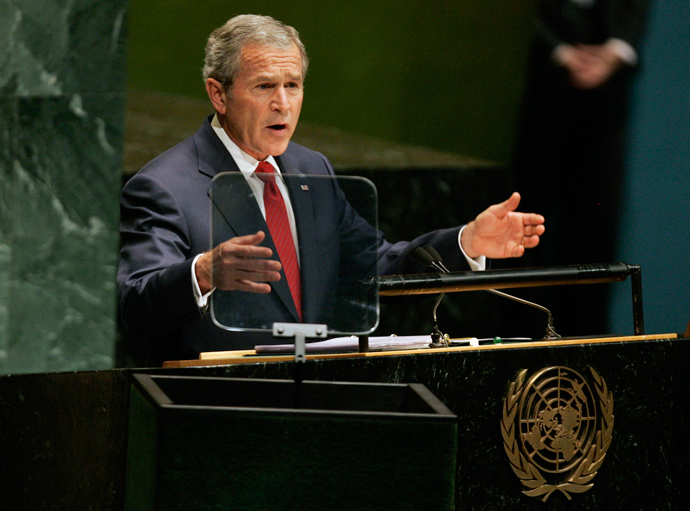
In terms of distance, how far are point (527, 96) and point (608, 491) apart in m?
2.60

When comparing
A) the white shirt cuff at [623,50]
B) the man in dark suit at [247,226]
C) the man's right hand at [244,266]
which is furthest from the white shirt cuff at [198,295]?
the white shirt cuff at [623,50]

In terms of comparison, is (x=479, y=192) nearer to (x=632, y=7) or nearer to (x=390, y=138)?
(x=390, y=138)

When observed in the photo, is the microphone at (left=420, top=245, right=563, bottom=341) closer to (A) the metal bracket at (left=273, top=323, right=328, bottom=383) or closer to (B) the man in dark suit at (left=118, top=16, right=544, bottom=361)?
(B) the man in dark suit at (left=118, top=16, right=544, bottom=361)

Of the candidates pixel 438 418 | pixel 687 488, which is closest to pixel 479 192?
pixel 687 488

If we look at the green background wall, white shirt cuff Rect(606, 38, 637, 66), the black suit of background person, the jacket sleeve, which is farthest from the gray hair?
white shirt cuff Rect(606, 38, 637, 66)

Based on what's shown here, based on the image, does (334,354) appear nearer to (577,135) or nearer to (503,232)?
(503,232)

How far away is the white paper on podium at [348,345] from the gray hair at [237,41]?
3.45ft

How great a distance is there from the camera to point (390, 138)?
388 cm

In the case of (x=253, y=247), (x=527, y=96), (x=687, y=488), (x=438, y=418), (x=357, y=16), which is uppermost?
(x=357, y=16)

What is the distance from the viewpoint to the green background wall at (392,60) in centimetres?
358

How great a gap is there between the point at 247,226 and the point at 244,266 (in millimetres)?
69

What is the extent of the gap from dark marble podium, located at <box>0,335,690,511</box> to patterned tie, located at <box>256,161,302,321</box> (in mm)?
209

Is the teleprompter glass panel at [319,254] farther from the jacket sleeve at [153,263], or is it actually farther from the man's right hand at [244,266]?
the jacket sleeve at [153,263]

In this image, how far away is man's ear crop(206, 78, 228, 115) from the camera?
2.52 meters
